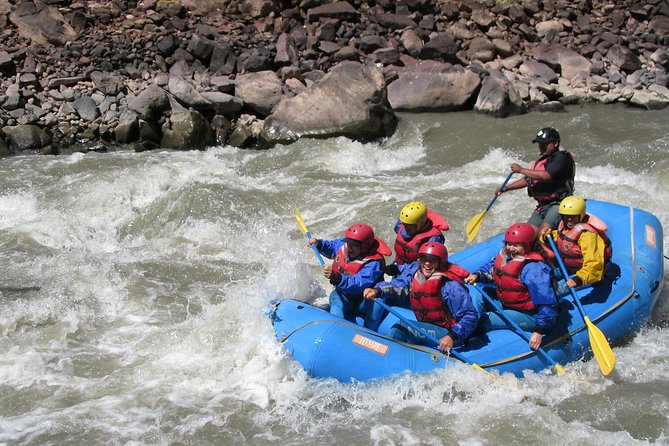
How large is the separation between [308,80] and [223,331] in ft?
28.1

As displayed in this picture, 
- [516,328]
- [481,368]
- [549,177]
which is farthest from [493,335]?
[549,177]

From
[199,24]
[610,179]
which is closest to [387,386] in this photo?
[610,179]

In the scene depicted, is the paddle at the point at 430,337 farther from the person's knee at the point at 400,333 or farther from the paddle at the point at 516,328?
the paddle at the point at 516,328

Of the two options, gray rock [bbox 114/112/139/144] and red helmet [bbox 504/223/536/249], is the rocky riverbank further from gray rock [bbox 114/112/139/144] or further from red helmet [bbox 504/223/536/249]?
red helmet [bbox 504/223/536/249]

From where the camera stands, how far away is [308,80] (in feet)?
45.1

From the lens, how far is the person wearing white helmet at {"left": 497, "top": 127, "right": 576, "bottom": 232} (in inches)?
244

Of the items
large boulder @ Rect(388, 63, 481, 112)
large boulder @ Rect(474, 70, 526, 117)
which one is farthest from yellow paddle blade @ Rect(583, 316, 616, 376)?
large boulder @ Rect(388, 63, 481, 112)

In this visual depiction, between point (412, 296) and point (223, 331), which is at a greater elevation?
point (412, 296)

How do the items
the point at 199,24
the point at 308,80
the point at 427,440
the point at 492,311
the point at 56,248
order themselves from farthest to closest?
1. the point at 199,24
2. the point at 308,80
3. the point at 56,248
4. the point at 492,311
5. the point at 427,440

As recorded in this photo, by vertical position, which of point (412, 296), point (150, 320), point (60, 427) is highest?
point (412, 296)

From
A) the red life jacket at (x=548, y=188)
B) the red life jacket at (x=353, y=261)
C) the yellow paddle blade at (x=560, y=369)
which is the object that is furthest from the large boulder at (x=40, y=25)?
the yellow paddle blade at (x=560, y=369)

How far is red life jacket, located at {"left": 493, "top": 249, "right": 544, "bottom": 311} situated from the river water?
0.53m

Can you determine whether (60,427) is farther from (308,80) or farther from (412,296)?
(308,80)

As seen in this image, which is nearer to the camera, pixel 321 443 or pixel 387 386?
pixel 321 443
